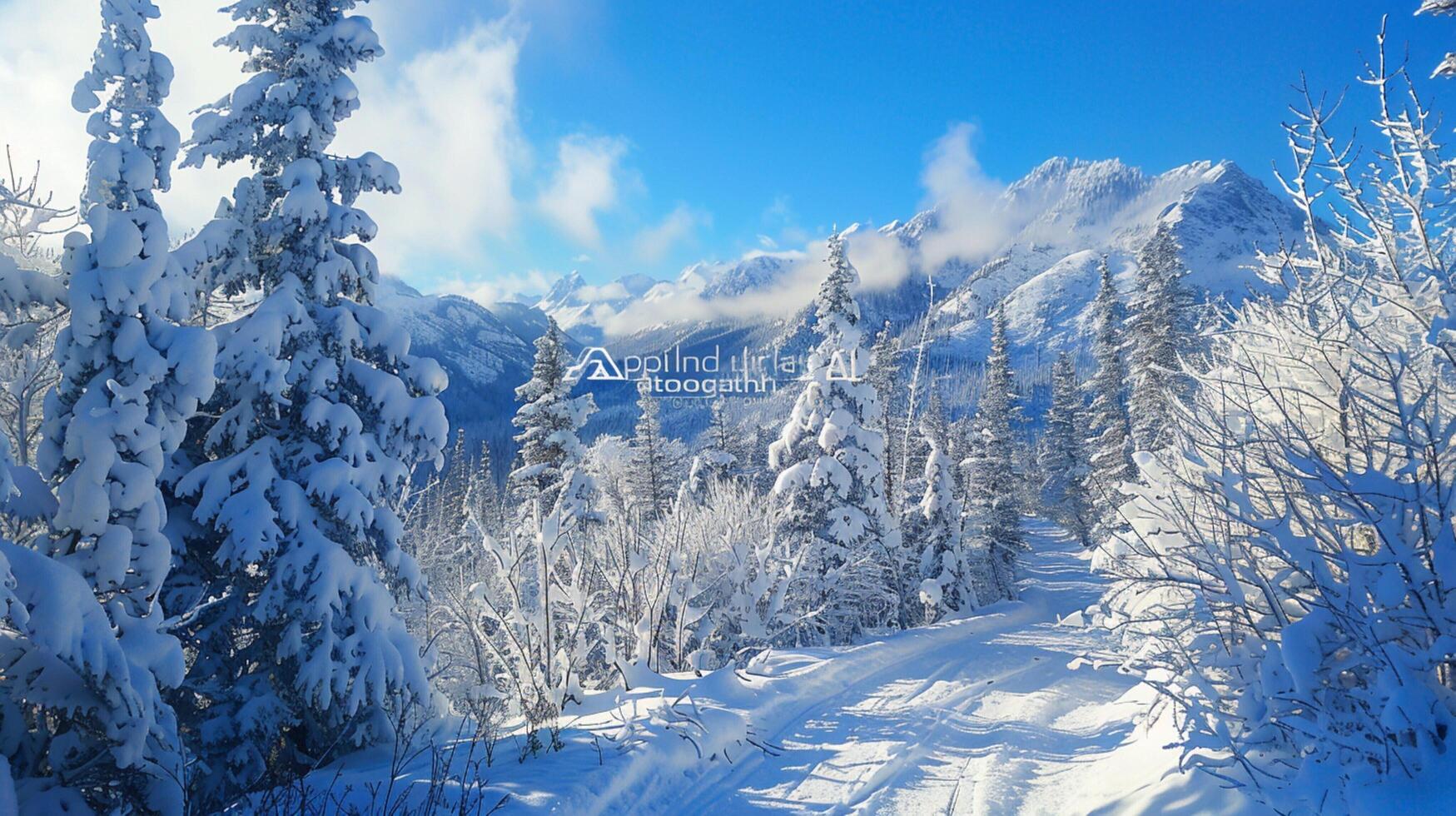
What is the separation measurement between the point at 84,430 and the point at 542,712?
16.3 feet

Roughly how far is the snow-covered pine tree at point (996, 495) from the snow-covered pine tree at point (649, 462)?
14014 mm

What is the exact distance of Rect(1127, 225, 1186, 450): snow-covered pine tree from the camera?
2252cm

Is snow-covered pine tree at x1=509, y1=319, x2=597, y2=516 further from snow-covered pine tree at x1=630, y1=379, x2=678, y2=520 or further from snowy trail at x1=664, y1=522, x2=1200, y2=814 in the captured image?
snowy trail at x1=664, y1=522, x2=1200, y2=814

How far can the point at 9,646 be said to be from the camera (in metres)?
4.23

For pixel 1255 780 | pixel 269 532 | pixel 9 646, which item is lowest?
pixel 1255 780

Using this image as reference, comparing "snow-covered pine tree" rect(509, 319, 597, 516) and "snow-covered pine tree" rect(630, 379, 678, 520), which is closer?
"snow-covered pine tree" rect(509, 319, 597, 516)

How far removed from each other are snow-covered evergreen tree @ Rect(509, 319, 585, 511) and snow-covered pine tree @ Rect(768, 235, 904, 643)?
676 centimetres

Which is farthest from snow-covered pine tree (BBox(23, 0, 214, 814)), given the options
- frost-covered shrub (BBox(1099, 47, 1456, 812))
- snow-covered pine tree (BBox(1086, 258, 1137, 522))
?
snow-covered pine tree (BBox(1086, 258, 1137, 522))

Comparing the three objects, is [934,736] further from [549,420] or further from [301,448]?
[549,420]

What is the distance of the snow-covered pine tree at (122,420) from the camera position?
4578 millimetres

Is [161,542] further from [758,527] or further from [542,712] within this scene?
Answer: [758,527]

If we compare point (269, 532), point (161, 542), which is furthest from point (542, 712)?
point (161, 542)

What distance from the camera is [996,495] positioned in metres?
30.4

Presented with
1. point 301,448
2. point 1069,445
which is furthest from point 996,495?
point 301,448
